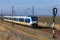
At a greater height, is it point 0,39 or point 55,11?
point 55,11

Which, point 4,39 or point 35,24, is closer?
point 4,39

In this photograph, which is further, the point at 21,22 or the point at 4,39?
the point at 21,22

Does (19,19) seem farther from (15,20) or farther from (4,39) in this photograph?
(4,39)

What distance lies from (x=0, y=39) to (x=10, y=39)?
822 millimetres

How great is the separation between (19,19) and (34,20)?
7.23 m

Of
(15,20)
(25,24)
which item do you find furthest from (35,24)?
(15,20)

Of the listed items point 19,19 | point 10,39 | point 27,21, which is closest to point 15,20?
point 19,19

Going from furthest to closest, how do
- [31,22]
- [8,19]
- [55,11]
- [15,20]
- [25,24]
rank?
1. [8,19]
2. [15,20]
3. [25,24]
4. [31,22]
5. [55,11]

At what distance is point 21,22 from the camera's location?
182ft

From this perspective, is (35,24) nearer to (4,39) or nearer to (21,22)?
(21,22)

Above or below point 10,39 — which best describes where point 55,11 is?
above

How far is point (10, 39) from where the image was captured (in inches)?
741

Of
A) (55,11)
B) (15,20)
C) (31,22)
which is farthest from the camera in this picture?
(15,20)

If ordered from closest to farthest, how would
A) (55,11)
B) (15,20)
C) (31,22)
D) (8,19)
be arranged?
(55,11) → (31,22) → (15,20) → (8,19)
